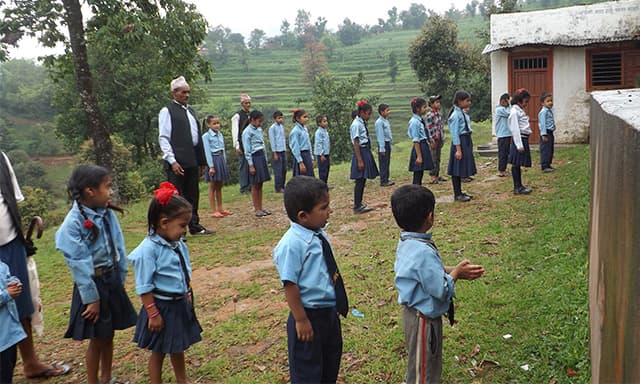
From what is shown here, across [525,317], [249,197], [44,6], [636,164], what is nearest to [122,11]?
[44,6]

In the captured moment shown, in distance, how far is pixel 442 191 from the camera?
30.1 feet

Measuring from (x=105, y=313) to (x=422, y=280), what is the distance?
189cm

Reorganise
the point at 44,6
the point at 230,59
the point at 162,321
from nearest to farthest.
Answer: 1. the point at 162,321
2. the point at 44,6
3. the point at 230,59

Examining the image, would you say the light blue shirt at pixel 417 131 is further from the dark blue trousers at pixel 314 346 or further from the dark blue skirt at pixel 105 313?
the dark blue trousers at pixel 314 346

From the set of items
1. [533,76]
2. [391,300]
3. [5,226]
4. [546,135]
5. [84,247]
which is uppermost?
[533,76]

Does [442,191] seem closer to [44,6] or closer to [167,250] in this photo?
[167,250]

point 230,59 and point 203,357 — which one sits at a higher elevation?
point 230,59

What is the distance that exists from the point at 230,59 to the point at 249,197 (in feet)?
202

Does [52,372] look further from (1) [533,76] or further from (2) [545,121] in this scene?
(1) [533,76]

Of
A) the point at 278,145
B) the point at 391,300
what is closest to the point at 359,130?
the point at 278,145

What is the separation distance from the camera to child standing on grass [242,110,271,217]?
8.30m

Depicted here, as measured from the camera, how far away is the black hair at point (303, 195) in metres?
2.58

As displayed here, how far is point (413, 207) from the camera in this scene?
262 cm

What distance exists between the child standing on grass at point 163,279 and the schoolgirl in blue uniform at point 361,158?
503cm
